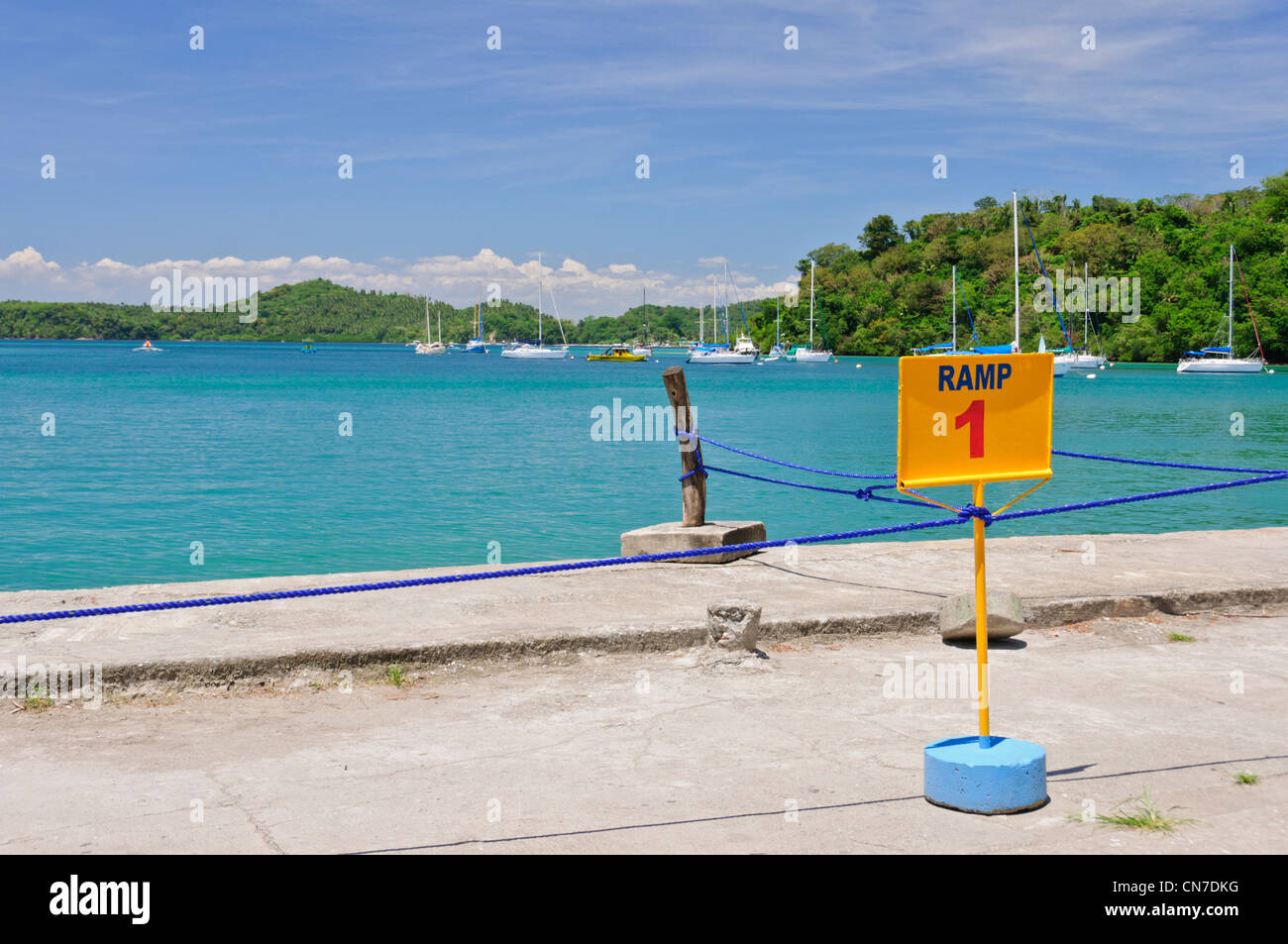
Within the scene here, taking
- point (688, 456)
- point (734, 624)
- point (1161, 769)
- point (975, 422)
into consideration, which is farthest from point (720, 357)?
point (975, 422)

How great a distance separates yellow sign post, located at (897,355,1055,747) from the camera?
4785 millimetres

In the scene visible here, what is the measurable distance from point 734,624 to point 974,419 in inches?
113

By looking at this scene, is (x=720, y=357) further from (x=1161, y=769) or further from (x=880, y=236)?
(x=1161, y=769)

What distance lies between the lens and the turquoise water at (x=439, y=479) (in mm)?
20562

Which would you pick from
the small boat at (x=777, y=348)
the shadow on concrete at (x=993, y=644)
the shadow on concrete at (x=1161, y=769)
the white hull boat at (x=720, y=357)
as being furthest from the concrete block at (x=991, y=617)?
the small boat at (x=777, y=348)

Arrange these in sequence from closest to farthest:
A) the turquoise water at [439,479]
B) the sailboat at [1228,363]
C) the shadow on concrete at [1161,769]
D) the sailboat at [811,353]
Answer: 1. the shadow on concrete at [1161,769]
2. the turquoise water at [439,479]
3. the sailboat at [1228,363]
4. the sailboat at [811,353]

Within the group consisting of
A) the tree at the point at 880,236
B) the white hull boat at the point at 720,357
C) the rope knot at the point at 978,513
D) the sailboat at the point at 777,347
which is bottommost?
the rope knot at the point at 978,513

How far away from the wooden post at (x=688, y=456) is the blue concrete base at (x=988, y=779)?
219 inches

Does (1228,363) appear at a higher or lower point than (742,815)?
higher

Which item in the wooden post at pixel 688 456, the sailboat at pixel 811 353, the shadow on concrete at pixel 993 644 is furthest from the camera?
the sailboat at pixel 811 353

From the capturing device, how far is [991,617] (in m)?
7.71

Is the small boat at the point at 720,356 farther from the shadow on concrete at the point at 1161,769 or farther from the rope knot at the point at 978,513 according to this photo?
the rope knot at the point at 978,513

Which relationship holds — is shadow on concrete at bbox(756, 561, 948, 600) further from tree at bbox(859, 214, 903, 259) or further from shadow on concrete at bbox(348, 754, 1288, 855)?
tree at bbox(859, 214, 903, 259)
